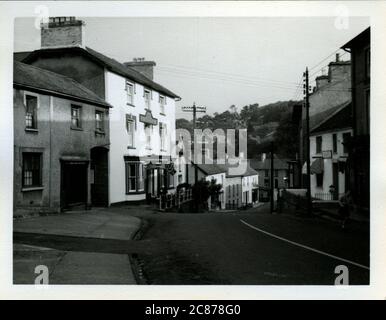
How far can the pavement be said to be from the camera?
5.19m

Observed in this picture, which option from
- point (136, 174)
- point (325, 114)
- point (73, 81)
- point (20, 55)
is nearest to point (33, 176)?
point (136, 174)

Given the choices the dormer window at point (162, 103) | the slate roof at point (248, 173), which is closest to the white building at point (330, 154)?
the slate roof at point (248, 173)

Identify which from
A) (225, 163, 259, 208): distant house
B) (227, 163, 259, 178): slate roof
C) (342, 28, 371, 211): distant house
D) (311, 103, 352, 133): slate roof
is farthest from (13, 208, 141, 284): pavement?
(311, 103, 352, 133): slate roof

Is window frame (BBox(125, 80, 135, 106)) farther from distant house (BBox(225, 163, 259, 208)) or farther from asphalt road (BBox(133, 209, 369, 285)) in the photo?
asphalt road (BBox(133, 209, 369, 285))

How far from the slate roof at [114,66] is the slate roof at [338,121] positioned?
4.66 meters

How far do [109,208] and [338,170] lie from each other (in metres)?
4.33

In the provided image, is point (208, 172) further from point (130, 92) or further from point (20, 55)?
point (20, 55)

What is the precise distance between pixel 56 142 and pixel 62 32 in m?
1.71

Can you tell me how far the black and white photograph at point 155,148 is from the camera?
17.4 feet

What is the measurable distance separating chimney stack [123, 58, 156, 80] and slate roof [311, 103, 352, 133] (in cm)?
490

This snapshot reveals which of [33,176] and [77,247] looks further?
[77,247]

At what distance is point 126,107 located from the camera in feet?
22.0

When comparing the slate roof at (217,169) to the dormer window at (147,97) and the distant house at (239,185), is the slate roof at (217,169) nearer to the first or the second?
the distant house at (239,185)
